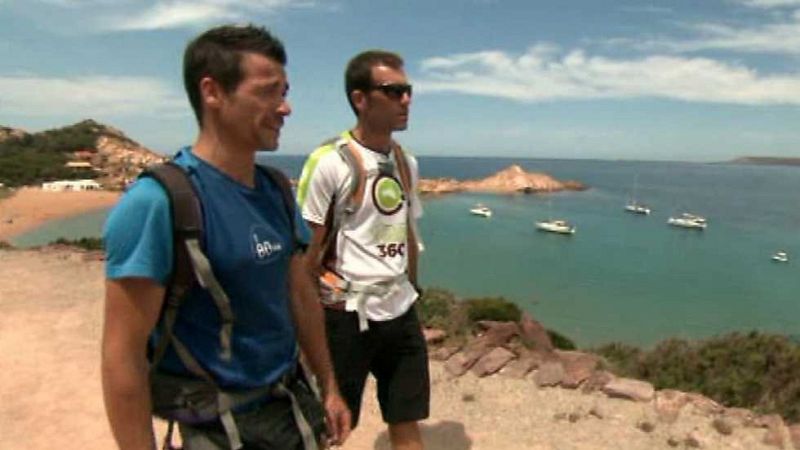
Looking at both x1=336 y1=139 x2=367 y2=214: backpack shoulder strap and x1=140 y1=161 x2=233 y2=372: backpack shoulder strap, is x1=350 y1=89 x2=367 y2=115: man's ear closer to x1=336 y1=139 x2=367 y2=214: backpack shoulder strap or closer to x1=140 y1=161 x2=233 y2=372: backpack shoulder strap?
x1=336 y1=139 x2=367 y2=214: backpack shoulder strap

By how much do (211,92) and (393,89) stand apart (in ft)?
5.03

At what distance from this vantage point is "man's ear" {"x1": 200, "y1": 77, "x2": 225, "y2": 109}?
1743 millimetres

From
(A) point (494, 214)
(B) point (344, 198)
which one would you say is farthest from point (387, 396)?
(A) point (494, 214)

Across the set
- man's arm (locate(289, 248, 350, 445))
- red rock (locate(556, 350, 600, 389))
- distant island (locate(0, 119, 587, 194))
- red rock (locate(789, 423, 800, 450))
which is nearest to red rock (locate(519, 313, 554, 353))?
red rock (locate(556, 350, 600, 389))

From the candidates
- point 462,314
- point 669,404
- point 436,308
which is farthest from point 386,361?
point 436,308

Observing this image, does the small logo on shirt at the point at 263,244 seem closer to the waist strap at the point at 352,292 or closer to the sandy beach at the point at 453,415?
the waist strap at the point at 352,292

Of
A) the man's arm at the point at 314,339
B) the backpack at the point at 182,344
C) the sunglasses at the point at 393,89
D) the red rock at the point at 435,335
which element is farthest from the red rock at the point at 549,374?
the backpack at the point at 182,344

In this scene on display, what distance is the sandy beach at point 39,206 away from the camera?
45.5 metres

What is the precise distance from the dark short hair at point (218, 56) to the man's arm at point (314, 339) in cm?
67

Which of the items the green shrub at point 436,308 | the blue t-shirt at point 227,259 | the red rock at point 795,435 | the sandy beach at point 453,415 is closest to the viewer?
the blue t-shirt at point 227,259

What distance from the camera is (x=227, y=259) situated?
5.59ft

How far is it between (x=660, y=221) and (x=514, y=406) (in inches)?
3017

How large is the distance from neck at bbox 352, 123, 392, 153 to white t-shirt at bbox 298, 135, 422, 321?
0.11 feet

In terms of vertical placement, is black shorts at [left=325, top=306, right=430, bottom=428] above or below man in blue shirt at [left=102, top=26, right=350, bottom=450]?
below
